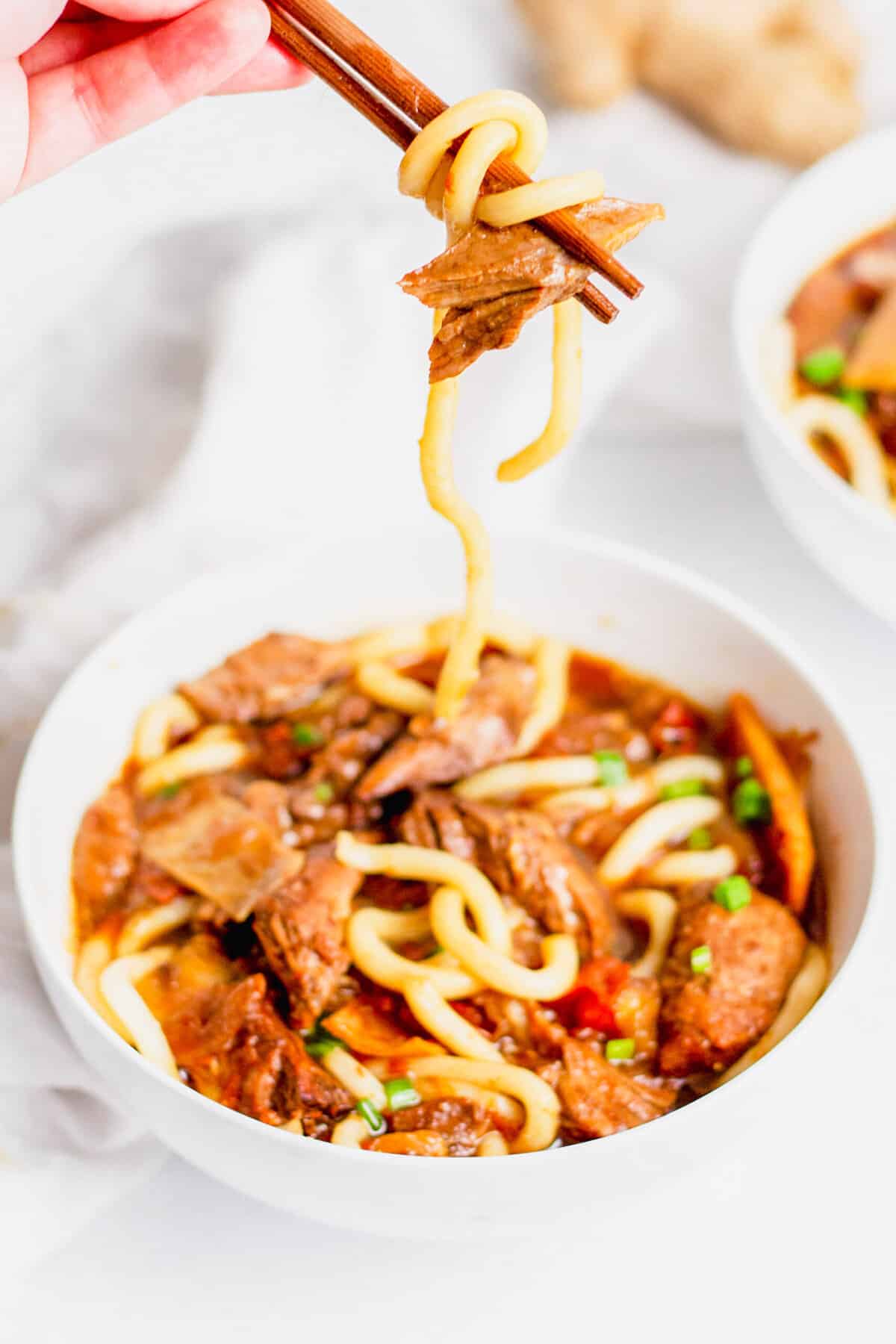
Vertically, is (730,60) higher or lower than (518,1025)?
higher

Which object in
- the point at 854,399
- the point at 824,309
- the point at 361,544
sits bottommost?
the point at 361,544

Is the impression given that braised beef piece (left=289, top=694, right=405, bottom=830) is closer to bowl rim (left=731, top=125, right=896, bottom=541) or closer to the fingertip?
bowl rim (left=731, top=125, right=896, bottom=541)

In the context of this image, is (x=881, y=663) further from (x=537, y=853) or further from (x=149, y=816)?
(x=149, y=816)

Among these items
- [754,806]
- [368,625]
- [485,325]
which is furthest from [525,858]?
[485,325]

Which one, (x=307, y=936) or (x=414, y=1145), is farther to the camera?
(x=307, y=936)

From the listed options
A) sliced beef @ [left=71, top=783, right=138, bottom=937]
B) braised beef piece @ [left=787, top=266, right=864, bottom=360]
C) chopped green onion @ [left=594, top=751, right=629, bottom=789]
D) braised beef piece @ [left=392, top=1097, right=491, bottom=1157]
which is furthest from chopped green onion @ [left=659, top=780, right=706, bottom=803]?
braised beef piece @ [left=787, top=266, right=864, bottom=360]

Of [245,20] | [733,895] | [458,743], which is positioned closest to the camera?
[245,20]

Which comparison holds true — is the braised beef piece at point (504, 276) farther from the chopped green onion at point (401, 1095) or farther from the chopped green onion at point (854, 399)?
the chopped green onion at point (854, 399)

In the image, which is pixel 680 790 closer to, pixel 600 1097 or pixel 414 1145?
pixel 600 1097
